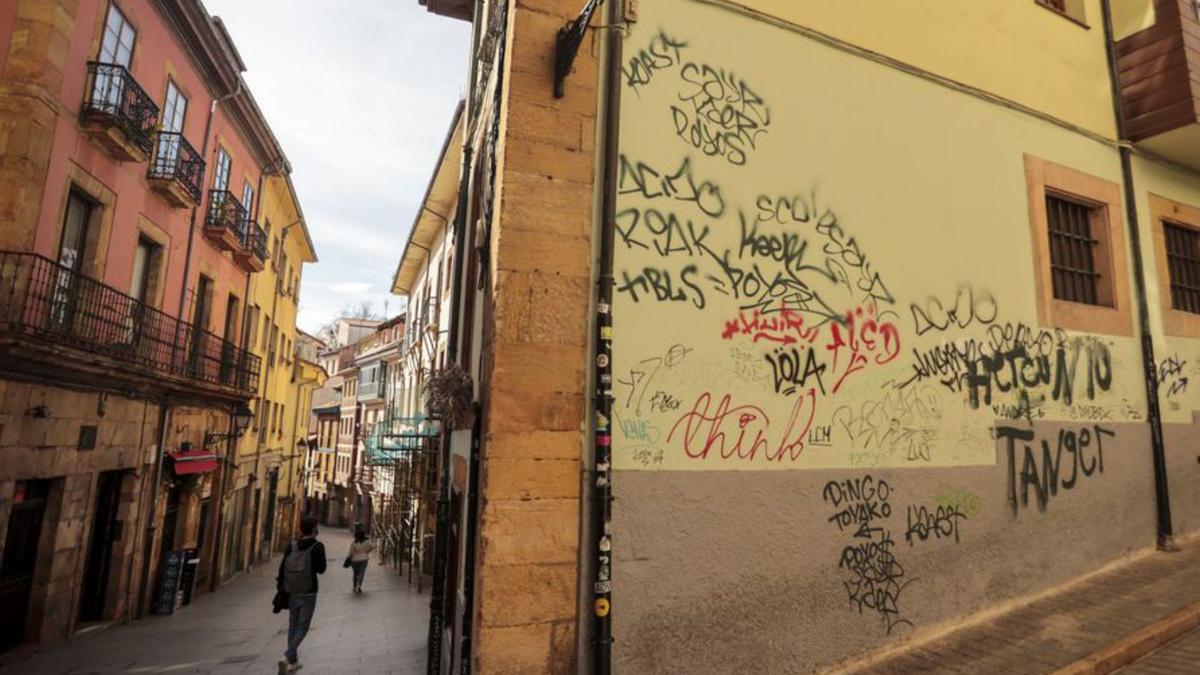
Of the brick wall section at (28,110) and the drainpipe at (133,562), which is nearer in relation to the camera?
the brick wall section at (28,110)

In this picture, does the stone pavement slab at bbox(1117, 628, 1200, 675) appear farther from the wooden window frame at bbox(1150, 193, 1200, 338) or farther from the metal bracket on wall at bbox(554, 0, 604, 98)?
the metal bracket on wall at bbox(554, 0, 604, 98)

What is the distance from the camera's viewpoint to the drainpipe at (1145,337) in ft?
22.8

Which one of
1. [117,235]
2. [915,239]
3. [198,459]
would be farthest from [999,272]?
[198,459]

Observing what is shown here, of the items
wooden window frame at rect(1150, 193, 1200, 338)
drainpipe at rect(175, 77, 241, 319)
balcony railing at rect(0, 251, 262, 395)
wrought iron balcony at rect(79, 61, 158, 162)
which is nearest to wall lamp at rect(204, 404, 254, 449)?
balcony railing at rect(0, 251, 262, 395)

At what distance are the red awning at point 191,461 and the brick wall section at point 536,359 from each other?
1194cm

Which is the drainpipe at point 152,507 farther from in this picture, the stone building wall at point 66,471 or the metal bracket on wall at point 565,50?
the metal bracket on wall at point 565,50

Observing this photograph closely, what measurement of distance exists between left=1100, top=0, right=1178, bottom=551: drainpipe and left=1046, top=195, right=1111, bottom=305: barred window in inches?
18.5

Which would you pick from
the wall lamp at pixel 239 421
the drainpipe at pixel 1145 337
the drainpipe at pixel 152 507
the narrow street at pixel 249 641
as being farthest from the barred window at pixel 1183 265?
the wall lamp at pixel 239 421

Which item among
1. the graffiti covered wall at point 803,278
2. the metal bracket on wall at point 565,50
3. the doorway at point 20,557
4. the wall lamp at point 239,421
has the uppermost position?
the metal bracket on wall at point 565,50

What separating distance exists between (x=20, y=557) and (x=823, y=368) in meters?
11.2

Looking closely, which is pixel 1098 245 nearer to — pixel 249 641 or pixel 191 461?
pixel 249 641

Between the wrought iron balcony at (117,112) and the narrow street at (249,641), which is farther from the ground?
the wrought iron balcony at (117,112)

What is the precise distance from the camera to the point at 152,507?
12906mm

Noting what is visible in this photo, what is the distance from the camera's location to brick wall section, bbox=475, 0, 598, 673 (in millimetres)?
4012
